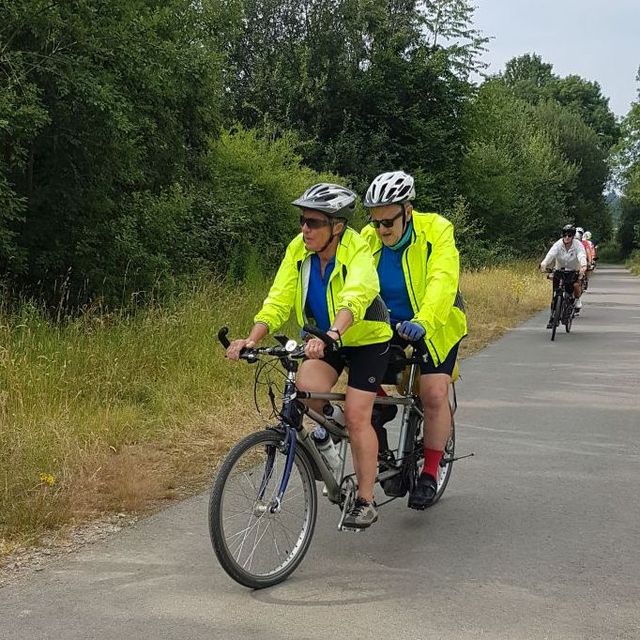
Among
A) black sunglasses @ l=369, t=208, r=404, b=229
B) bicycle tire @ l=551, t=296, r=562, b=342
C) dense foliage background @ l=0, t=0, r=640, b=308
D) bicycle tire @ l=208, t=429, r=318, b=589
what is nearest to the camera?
bicycle tire @ l=208, t=429, r=318, b=589

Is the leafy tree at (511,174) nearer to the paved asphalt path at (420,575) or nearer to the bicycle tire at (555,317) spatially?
the bicycle tire at (555,317)

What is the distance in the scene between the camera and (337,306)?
409 cm

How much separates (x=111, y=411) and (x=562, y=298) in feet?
32.7

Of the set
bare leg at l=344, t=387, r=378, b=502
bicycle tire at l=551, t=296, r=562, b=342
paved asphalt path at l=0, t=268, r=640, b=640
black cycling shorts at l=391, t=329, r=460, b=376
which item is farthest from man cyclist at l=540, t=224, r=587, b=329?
bare leg at l=344, t=387, r=378, b=502

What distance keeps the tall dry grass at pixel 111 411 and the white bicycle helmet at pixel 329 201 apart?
213cm

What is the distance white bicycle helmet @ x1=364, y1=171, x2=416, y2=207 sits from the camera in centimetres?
464

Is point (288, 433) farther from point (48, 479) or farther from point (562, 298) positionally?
point (562, 298)

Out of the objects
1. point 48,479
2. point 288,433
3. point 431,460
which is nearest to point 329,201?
point 288,433

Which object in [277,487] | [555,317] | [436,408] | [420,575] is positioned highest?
[436,408]

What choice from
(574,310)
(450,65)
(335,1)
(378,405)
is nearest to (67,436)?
(378,405)

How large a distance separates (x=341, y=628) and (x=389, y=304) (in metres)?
2.01

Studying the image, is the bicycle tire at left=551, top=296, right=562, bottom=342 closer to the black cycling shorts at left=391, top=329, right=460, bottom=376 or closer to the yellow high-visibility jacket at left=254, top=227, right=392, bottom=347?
the black cycling shorts at left=391, top=329, right=460, bottom=376

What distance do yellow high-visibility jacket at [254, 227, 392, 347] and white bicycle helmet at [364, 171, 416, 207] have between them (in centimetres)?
43

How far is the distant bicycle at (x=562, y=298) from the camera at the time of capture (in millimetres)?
14438
